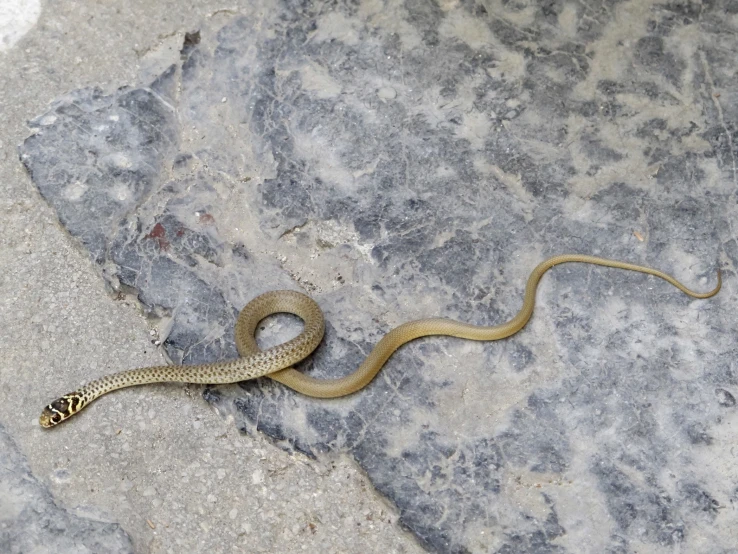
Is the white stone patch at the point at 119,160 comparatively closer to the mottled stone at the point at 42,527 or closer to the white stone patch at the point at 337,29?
the white stone patch at the point at 337,29

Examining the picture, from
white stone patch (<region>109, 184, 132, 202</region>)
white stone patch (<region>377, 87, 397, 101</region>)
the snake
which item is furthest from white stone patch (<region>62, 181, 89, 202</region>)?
white stone patch (<region>377, 87, 397, 101</region>)

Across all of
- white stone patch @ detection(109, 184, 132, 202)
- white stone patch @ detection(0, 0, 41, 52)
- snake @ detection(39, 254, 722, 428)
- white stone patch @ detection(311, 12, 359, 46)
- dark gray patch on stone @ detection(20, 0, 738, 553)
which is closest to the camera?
dark gray patch on stone @ detection(20, 0, 738, 553)

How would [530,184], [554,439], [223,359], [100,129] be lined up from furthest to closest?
[100,129] < [530,184] < [223,359] < [554,439]

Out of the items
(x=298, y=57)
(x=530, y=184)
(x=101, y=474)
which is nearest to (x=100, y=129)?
(x=298, y=57)

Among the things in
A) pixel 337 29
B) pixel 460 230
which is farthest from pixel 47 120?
pixel 460 230

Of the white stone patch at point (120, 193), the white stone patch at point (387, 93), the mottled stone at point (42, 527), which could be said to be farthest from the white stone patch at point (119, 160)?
the mottled stone at point (42, 527)

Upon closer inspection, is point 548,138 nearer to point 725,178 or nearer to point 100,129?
point 725,178

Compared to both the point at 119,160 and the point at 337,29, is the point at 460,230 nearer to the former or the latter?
the point at 337,29

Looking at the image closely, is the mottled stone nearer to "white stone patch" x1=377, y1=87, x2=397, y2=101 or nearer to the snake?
the snake
